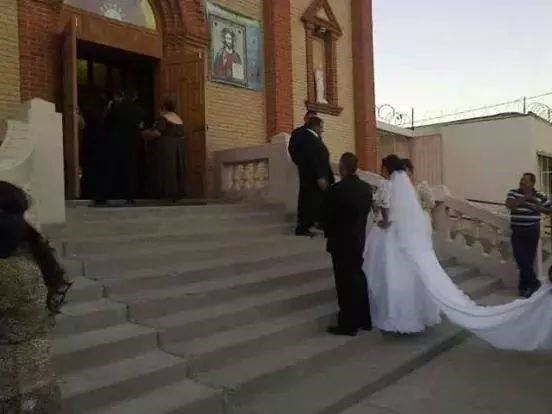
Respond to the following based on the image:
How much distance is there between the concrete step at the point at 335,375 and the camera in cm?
439

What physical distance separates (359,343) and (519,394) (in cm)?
150

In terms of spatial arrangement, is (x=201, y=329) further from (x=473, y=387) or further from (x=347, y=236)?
(x=473, y=387)

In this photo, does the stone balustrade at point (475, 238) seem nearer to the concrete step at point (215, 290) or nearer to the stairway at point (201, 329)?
the stairway at point (201, 329)

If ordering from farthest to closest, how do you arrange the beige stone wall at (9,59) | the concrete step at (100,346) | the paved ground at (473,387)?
the beige stone wall at (9,59)
the paved ground at (473,387)
the concrete step at (100,346)

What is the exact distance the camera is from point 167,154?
913 centimetres

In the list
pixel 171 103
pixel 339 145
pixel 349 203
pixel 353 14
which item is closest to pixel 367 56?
pixel 353 14

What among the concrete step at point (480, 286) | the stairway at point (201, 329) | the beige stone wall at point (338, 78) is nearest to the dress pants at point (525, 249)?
the concrete step at point (480, 286)

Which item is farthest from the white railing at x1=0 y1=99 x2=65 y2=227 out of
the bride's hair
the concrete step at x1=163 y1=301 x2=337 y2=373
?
the bride's hair

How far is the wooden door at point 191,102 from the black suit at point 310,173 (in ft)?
7.62

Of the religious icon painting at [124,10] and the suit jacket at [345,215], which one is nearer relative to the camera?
the suit jacket at [345,215]

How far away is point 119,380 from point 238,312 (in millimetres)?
1680

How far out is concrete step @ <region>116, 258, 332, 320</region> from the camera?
17.1ft

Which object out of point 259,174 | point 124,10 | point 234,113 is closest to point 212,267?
point 259,174

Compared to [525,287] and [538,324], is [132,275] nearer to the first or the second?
[538,324]
